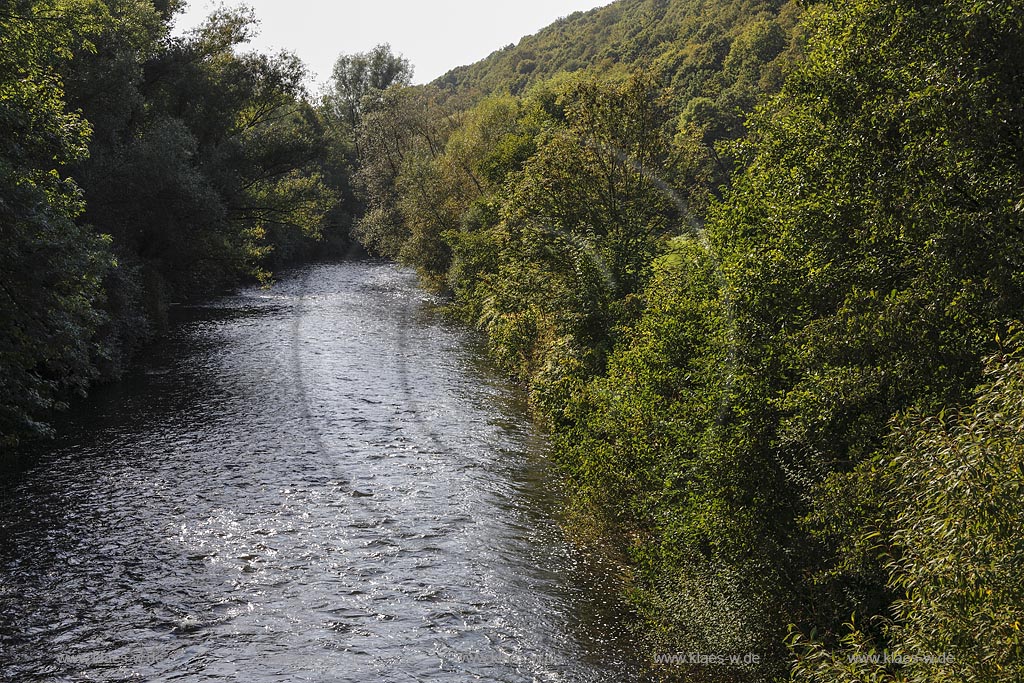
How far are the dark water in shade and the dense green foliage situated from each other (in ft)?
11.5

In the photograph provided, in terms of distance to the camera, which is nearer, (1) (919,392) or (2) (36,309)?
(1) (919,392)

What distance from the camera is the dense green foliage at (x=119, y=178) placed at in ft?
70.6

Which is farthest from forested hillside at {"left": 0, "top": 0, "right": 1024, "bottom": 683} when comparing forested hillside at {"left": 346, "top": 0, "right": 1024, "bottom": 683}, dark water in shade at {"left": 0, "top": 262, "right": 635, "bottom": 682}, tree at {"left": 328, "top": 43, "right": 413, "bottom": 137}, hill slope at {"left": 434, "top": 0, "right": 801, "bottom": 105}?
tree at {"left": 328, "top": 43, "right": 413, "bottom": 137}

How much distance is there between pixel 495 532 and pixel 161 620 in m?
8.13

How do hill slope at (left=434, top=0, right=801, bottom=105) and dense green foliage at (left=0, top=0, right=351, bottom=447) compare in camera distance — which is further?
hill slope at (left=434, top=0, right=801, bottom=105)

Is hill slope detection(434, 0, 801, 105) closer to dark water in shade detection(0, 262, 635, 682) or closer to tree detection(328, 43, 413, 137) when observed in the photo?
tree detection(328, 43, 413, 137)

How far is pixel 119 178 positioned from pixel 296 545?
24.9 meters

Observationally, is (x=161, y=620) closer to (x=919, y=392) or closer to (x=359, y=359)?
(x=919, y=392)

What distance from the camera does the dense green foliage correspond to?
70.6 ft

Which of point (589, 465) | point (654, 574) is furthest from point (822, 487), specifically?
point (589, 465)

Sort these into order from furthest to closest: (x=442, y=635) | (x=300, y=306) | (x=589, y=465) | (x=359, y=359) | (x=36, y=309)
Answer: (x=300, y=306) < (x=359, y=359) < (x=36, y=309) < (x=589, y=465) < (x=442, y=635)

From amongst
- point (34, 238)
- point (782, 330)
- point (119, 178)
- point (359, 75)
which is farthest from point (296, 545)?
point (359, 75)

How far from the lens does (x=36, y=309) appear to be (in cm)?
2138

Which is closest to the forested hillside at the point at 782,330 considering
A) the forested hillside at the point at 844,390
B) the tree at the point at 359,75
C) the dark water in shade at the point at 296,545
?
the forested hillside at the point at 844,390
